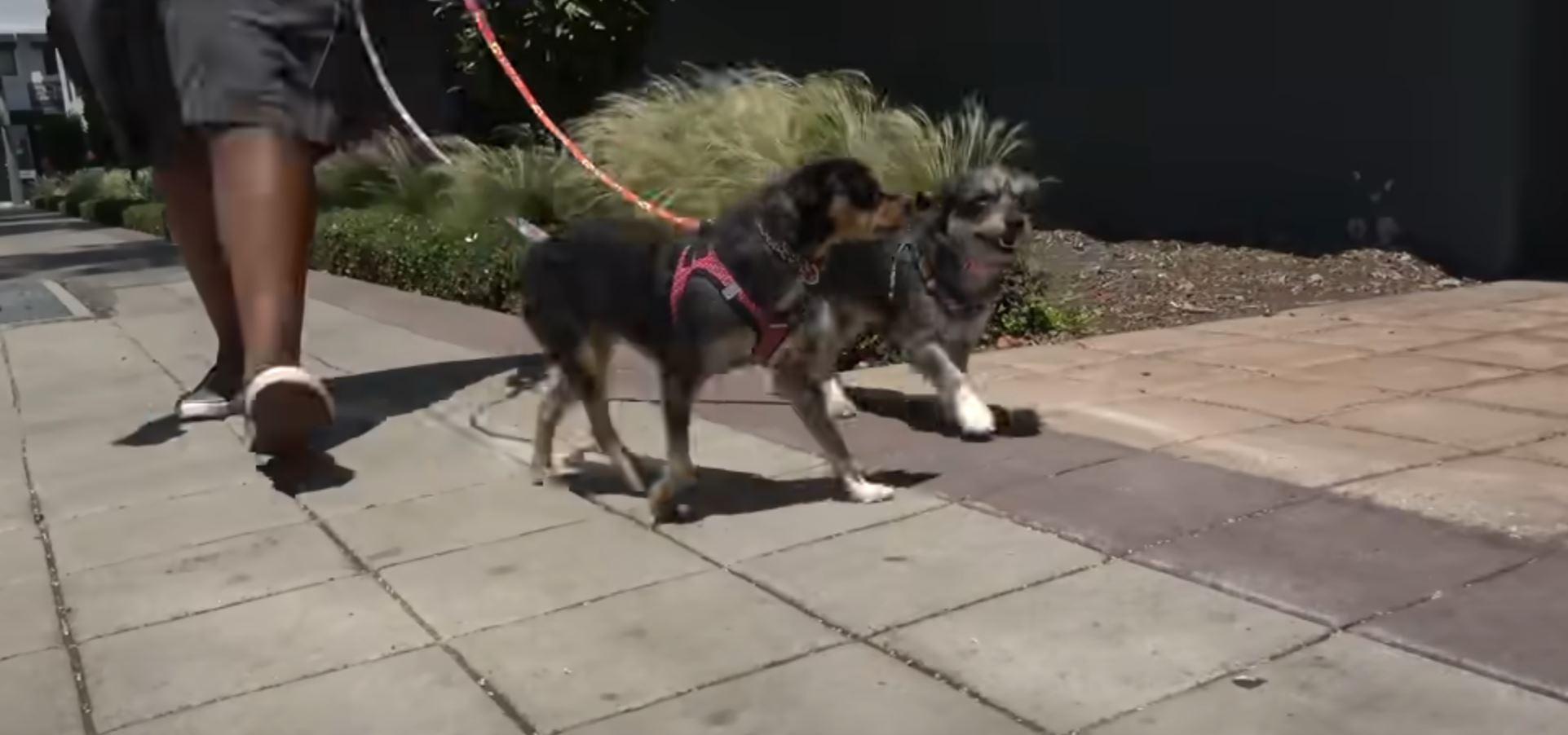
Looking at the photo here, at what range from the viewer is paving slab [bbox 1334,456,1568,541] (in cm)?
396

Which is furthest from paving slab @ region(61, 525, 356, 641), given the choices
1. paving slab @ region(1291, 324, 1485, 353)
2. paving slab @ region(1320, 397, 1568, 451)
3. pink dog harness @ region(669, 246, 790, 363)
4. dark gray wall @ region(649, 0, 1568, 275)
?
dark gray wall @ region(649, 0, 1568, 275)

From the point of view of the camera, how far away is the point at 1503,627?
126 inches

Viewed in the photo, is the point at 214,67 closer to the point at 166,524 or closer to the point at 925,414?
the point at 166,524

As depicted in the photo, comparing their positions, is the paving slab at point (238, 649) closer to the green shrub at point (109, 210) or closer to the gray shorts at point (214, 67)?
the gray shorts at point (214, 67)

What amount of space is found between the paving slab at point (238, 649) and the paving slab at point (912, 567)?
104 cm

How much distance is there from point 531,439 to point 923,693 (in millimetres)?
2993

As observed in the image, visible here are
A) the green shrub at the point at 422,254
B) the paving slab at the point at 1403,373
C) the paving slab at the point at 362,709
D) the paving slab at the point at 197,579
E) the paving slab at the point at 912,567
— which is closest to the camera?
the paving slab at the point at 362,709

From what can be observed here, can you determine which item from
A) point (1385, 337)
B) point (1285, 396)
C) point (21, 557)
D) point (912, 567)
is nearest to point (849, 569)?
point (912, 567)

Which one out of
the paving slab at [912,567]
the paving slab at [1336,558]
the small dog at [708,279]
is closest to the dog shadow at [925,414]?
the small dog at [708,279]

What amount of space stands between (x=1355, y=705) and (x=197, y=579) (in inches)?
126

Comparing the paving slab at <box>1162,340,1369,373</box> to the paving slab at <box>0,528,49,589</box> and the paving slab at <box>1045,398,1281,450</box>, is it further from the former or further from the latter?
the paving slab at <box>0,528,49,589</box>

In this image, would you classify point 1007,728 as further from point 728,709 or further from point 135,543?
point 135,543

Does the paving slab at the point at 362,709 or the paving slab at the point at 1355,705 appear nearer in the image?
the paving slab at the point at 1355,705

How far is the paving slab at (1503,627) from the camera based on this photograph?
2.99m
